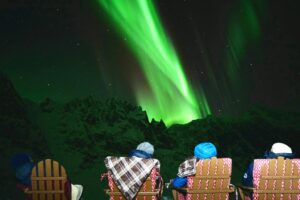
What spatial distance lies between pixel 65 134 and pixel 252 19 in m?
5.30

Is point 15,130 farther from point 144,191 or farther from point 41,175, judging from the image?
point 144,191

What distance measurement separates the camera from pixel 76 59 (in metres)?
10.1

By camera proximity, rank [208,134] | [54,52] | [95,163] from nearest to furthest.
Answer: [54,52] < [95,163] < [208,134]

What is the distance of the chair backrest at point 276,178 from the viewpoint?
4848 mm

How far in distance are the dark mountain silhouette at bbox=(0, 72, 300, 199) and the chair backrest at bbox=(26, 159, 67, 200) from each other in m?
4.89

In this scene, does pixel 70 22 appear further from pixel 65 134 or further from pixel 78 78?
pixel 65 134

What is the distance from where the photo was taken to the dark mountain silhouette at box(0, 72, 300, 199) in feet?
35.4

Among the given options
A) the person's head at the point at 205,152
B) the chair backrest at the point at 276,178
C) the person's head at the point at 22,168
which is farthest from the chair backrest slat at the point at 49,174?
the chair backrest at the point at 276,178

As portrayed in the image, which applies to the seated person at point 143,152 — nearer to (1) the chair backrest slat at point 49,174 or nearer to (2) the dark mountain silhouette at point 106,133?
(1) the chair backrest slat at point 49,174

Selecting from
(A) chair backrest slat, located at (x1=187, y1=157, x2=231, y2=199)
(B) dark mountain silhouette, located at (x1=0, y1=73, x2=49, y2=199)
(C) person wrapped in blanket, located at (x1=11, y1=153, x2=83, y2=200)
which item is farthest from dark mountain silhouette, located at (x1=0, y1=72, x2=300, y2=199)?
(A) chair backrest slat, located at (x1=187, y1=157, x2=231, y2=199)

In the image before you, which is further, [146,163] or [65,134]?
[65,134]

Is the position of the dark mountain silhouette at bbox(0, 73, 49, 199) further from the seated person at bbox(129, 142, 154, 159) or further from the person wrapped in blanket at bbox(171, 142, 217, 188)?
the person wrapped in blanket at bbox(171, 142, 217, 188)

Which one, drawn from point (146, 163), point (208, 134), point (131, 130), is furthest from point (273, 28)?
point (146, 163)

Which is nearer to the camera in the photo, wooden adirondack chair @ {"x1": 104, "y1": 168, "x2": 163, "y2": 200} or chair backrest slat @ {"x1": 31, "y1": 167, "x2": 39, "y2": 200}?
chair backrest slat @ {"x1": 31, "y1": 167, "x2": 39, "y2": 200}
